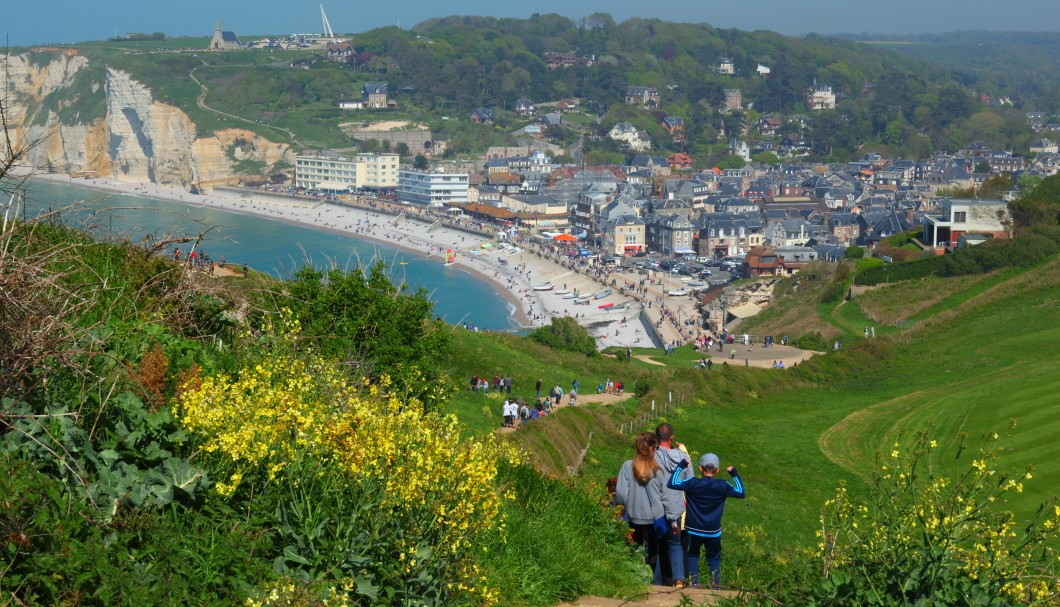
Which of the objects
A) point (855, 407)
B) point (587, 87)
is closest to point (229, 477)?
point (855, 407)

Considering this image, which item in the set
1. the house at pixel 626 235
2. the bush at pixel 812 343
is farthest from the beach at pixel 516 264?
the bush at pixel 812 343

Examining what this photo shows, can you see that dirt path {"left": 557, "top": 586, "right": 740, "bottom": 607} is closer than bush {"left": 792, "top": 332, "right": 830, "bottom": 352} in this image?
Yes

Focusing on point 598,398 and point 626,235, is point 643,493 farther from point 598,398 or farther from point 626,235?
point 626,235

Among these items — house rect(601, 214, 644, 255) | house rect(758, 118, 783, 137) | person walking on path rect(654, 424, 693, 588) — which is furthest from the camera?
house rect(758, 118, 783, 137)

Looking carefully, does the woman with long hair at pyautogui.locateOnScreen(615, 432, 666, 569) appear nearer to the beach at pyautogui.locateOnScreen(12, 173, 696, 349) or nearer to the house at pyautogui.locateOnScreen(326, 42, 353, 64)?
the beach at pyautogui.locateOnScreen(12, 173, 696, 349)

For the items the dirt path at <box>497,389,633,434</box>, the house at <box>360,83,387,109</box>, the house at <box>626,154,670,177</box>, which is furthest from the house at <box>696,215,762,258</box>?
the house at <box>360,83,387,109</box>

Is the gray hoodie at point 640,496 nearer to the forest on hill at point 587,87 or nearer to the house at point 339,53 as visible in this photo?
the forest on hill at point 587,87
